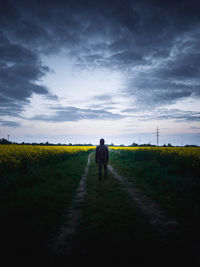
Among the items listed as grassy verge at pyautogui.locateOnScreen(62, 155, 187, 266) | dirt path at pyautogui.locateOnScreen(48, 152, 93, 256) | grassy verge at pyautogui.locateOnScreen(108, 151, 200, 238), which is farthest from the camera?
grassy verge at pyautogui.locateOnScreen(108, 151, 200, 238)

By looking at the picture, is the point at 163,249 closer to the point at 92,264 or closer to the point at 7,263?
the point at 92,264

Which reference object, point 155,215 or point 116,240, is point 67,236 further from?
point 155,215

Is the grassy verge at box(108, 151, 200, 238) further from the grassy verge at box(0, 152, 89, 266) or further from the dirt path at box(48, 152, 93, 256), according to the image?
the grassy verge at box(0, 152, 89, 266)

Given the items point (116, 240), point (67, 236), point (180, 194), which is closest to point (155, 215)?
point (116, 240)

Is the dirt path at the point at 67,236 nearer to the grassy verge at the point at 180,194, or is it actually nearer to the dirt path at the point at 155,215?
the dirt path at the point at 155,215

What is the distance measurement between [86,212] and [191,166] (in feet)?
27.7

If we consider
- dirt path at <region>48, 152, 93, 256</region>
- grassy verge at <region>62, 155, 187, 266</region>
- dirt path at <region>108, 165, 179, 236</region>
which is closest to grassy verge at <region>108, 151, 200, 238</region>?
dirt path at <region>108, 165, 179, 236</region>

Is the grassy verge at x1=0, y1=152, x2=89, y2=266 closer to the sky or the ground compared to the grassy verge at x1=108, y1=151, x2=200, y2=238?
closer to the ground

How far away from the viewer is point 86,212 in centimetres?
509

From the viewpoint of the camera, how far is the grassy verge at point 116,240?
9.57 ft

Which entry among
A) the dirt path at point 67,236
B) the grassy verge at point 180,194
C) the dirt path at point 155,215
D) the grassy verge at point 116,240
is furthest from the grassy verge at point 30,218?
the grassy verge at point 180,194

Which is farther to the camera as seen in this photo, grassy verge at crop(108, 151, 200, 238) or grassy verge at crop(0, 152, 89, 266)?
grassy verge at crop(108, 151, 200, 238)

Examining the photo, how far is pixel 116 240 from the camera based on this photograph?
11.5 ft

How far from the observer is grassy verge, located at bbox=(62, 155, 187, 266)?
292 cm
